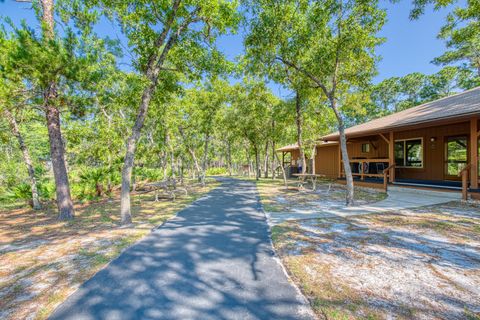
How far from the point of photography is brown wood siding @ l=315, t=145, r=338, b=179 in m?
16.3

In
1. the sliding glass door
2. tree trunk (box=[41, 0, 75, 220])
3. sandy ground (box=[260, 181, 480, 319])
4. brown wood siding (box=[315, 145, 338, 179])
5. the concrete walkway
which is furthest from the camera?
brown wood siding (box=[315, 145, 338, 179])

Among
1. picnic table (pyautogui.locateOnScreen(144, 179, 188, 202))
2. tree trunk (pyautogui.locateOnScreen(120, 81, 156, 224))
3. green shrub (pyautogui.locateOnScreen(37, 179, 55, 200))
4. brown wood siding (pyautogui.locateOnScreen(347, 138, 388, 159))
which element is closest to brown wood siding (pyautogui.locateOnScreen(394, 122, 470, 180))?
brown wood siding (pyautogui.locateOnScreen(347, 138, 388, 159))

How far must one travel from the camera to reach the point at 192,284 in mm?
2543

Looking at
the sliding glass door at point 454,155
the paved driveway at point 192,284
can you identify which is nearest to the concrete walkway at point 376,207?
the paved driveway at point 192,284

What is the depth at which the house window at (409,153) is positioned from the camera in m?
10.5

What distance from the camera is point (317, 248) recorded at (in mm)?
3482

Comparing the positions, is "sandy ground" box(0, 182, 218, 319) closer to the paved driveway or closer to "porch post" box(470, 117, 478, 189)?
the paved driveway

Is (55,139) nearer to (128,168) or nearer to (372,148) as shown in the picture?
(128,168)

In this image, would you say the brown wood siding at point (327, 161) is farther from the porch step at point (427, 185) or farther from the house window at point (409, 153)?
the porch step at point (427, 185)

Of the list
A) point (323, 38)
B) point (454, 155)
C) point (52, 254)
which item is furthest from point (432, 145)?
point (52, 254)

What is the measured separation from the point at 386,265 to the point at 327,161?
15291 millimetres

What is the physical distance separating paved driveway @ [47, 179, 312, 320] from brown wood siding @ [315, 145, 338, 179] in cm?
1404

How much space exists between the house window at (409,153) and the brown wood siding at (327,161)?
4776 millimetres

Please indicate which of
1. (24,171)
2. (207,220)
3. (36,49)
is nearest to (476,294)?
(207,220)
